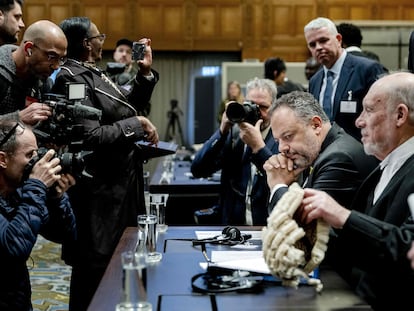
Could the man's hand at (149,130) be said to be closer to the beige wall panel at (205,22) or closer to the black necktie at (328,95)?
the black necktie at (328,95)

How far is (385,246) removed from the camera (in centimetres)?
188

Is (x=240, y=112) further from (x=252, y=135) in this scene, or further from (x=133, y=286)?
(x=133, y=286)

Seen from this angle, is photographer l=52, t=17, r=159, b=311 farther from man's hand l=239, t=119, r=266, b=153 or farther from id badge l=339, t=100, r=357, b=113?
id badge l=339, t=100, r=357, b=113

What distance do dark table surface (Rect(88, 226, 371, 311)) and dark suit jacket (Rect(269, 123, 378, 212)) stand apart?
44cm

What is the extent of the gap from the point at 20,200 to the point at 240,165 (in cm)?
164

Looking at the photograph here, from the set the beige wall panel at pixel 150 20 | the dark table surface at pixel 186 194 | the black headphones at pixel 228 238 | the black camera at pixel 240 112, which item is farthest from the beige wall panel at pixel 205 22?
the black headphones at pixel 228 238

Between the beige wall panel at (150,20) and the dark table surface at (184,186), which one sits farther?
the beige wall panel at (150,20)

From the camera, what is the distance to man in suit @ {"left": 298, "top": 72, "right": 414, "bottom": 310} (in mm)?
1885

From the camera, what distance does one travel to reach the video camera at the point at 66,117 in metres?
3.00

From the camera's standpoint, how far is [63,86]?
129 inches

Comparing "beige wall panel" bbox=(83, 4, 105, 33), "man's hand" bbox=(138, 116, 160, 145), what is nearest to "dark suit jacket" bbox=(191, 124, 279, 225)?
"man's hand" bbox=(138, 116, 160, 145)

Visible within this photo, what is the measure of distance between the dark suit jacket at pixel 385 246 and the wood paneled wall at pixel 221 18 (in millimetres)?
9121

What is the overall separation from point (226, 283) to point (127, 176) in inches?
60.3

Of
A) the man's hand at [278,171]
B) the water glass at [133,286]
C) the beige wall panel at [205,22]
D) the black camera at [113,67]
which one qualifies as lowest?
the water glass at [133,286]
